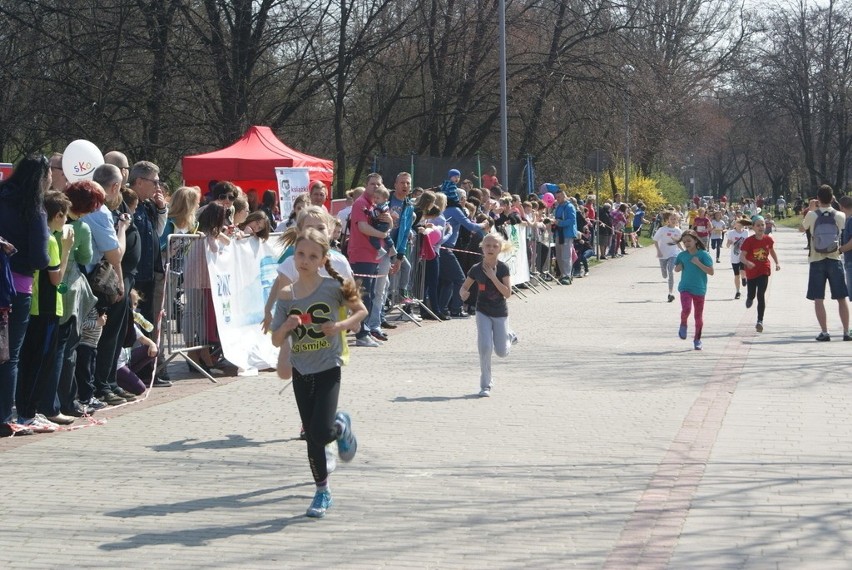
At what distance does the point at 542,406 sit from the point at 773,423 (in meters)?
1.86

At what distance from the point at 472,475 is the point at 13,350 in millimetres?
3398

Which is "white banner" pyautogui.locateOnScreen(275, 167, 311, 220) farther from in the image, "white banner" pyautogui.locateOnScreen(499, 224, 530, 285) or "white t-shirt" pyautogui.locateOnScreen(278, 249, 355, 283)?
"white t-shirt" pyautogui.locateOnScreen(278, 249, 355, 283)

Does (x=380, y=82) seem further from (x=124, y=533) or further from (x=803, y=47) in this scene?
(x=803, y=47)

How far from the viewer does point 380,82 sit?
3566cm

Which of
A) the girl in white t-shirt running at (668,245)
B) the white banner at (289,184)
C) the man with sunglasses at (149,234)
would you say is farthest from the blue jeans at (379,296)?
the girl in white t-shirt running at (668,245)

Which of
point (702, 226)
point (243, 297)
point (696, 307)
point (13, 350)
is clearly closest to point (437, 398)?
point (243, 297)

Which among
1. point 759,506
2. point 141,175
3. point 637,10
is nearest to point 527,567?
point 759,506

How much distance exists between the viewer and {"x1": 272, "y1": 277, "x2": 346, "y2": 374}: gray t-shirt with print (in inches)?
269

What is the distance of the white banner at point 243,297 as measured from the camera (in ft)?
39.5

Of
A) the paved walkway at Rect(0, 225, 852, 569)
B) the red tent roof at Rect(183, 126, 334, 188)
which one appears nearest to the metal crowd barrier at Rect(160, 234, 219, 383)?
the paved walkway at Rect(0, 225, 852, 569)

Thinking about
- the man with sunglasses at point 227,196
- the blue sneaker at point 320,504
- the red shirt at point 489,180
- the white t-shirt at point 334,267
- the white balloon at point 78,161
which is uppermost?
the white balloon at point 78,161

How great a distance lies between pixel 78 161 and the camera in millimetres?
10945

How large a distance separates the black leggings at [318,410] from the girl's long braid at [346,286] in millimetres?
386

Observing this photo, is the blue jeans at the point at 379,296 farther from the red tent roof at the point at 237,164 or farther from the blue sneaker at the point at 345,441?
the blue sneaker at the point at 345,441
